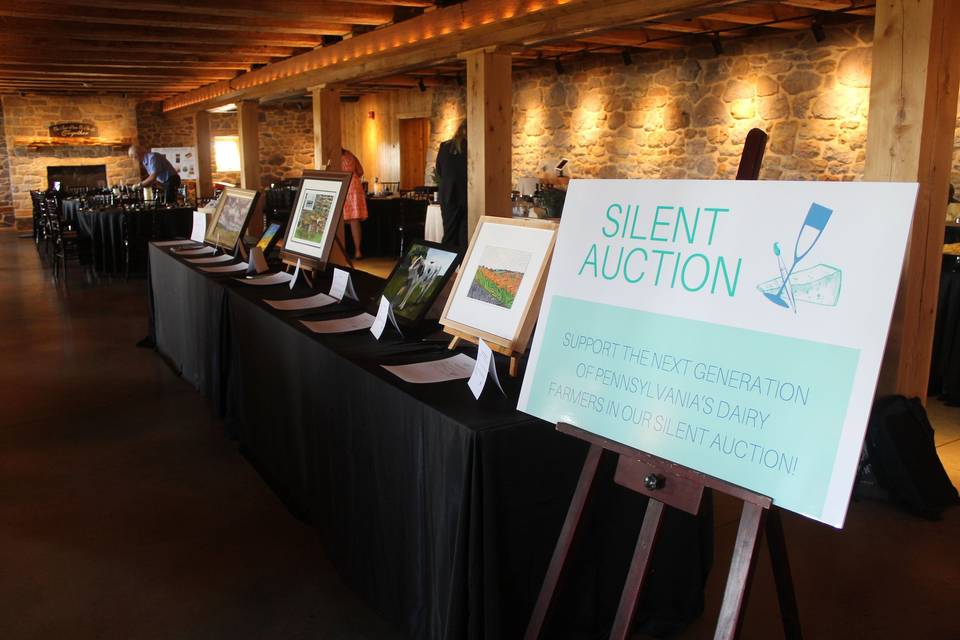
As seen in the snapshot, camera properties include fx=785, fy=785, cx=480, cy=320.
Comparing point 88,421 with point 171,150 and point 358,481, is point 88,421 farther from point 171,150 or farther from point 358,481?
point 171,150

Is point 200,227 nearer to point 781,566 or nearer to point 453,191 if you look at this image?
point 453,191

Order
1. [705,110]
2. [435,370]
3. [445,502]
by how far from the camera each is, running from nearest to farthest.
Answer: [445,502]
[435,370]
[705,110]

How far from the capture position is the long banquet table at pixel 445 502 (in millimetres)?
1986

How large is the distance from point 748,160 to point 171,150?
15.9 metres

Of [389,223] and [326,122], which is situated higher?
[326,122]

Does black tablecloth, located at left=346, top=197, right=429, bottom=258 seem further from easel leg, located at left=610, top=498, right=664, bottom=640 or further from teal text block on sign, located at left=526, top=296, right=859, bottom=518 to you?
easel leg, located at left=610, top=498, right=664, bottom=640

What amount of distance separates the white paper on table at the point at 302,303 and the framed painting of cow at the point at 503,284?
3.82ft

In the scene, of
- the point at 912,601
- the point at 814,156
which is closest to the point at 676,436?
the point at 912,601

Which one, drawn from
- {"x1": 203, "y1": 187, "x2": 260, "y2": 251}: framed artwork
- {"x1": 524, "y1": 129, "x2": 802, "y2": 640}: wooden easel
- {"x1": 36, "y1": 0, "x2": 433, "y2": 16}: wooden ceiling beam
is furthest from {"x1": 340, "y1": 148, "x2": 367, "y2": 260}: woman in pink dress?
{"x1": 524, "y1": 129, "x2": 802, "y2": 640}: wooden easel

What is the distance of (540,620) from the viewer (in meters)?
1.80

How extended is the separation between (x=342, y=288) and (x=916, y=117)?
96.7 inches

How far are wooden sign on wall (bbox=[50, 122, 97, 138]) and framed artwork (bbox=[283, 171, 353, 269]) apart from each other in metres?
13.5

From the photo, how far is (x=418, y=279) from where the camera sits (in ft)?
9.93

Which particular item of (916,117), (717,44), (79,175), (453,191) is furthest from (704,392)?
(79,175)
